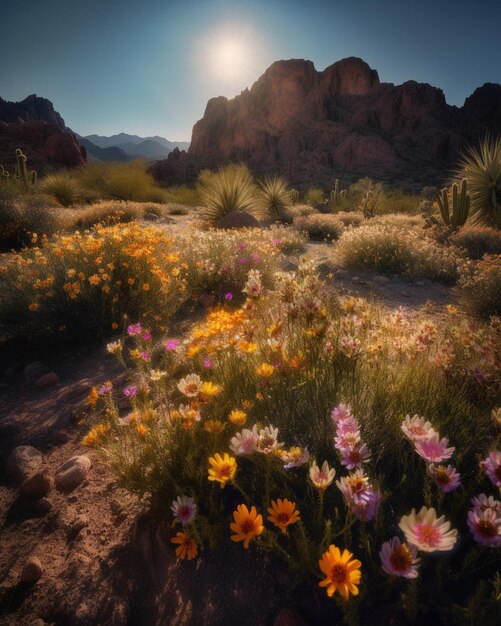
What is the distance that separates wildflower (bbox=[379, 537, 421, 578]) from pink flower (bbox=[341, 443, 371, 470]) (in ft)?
0.93

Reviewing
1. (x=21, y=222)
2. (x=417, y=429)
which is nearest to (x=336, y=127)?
(x=21, y=222)

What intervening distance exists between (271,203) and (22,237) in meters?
9.80

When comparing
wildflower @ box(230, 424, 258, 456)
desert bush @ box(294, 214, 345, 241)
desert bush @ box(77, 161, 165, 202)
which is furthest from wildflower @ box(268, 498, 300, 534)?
desert bush @ box(77, 161, 165, 202)

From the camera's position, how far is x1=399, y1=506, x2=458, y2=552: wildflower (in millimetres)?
1013

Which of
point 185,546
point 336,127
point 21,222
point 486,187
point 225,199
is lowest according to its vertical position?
point 185,546

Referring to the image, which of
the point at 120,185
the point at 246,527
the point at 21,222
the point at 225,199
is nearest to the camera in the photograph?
the point at 246,527

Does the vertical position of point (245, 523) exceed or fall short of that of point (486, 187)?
it falls short

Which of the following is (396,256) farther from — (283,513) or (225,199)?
(283,513)

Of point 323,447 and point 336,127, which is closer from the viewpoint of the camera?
point 323,447

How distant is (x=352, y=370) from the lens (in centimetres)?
208

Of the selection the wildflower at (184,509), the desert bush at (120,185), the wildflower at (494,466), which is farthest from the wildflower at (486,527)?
the desert bush at (120,185)

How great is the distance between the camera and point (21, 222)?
898cm

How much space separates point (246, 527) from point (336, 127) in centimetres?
6281

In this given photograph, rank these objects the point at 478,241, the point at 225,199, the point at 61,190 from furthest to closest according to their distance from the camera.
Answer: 1. the point at 61,190
2. the point at 225,199
3. the point at 478,241
